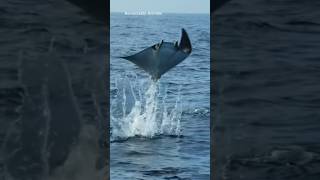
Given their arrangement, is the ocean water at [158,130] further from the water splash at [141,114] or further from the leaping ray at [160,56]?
the leaping ray at [160,56]

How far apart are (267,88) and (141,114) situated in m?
10.7

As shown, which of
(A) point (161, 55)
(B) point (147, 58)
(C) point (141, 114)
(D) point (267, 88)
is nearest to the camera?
(D) point (267, 88)

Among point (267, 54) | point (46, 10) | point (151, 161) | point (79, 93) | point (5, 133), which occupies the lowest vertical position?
point (151, 161)

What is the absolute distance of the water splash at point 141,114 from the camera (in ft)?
45.9

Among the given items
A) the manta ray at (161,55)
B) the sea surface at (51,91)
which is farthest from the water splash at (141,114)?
the sea surface at (51,91)

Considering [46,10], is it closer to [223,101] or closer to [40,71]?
[40,71]

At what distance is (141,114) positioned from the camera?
1505cm

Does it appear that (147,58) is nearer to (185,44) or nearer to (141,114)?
(185,44)

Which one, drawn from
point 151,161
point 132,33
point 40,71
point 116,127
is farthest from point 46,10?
point 132,33

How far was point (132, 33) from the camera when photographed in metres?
34.9

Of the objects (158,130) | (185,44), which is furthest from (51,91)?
(158,130)

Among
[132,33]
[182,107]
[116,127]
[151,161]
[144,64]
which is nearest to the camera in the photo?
[144,64]

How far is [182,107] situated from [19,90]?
1314cm

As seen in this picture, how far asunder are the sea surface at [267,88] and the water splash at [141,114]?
946 centimetres
